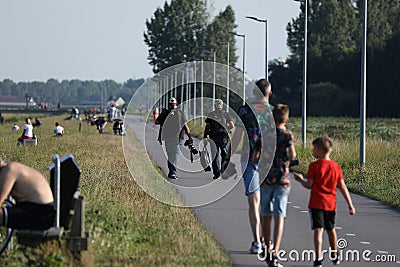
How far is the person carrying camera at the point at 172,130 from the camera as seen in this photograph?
20078mm

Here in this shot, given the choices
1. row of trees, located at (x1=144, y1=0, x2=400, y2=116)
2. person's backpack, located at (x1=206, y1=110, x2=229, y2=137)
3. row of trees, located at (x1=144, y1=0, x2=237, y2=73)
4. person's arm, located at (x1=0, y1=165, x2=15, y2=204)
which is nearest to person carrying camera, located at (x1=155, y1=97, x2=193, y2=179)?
person's backpack, located at (x1=206, y1=110, x2=229, y2=137)

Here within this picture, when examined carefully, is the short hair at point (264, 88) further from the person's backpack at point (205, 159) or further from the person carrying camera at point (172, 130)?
the person's backpack at point (205, 159)

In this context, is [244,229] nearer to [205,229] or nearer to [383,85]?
[205,229]

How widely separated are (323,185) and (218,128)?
10.1 m

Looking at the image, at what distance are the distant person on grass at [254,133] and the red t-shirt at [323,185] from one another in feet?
2.82

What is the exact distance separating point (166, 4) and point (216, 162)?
→ 84482 millimetres

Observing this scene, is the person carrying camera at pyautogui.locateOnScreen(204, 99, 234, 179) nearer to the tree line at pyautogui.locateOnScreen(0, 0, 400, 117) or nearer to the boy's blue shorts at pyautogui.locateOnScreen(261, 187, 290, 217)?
the boy's blue shorts at pyautogui.locateOnScreen(261, 187, 290, 217)

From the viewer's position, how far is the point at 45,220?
352 inches

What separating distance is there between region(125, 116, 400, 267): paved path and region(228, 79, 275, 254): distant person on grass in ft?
1.78

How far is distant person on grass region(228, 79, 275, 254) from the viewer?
9.88 meters

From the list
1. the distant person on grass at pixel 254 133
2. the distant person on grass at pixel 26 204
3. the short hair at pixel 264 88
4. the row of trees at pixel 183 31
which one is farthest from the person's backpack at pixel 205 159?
the row of trees at pixel 183 31

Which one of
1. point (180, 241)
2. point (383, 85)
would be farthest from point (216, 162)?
point (383, 85)

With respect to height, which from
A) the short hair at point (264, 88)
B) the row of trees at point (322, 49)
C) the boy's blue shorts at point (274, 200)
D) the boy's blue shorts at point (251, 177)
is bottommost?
the boy's blue shorts at point (274, 200)

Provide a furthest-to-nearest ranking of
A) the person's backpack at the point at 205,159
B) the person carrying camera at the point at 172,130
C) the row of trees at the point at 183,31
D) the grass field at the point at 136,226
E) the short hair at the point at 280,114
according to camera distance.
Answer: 1. the row of trees at the point at 183,31
2. the person's backpack at the point at 205,159
3. the person carrying camera at the point at 172,130
4. the short hair at the point at 280,114
5. the grass field at the point at 136,226
